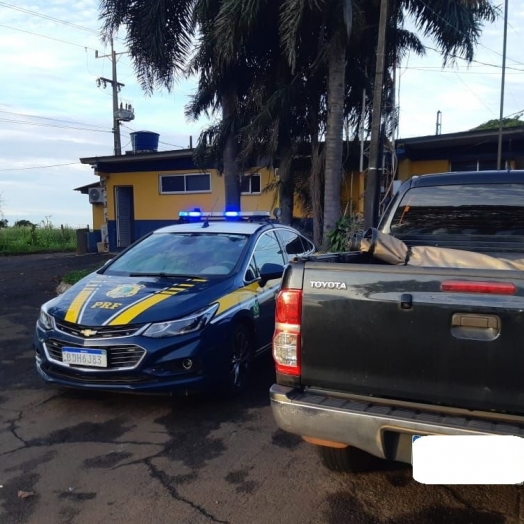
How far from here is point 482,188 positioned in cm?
436

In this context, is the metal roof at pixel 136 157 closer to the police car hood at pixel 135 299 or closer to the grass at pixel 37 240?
the grass at pixel 37 240

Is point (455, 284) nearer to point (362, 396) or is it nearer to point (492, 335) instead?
point (492, 335)

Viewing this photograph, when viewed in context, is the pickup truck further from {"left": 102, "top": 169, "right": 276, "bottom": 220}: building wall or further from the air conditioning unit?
the air conditioning unit

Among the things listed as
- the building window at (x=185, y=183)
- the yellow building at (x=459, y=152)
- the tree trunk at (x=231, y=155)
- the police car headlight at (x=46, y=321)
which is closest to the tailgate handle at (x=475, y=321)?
the police car headlight at (x=46, y=321)

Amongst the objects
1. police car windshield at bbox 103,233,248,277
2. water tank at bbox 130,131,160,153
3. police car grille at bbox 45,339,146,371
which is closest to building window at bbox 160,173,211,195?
water tank at bbox 130,131,160,153

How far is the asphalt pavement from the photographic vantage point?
3014 millimetres

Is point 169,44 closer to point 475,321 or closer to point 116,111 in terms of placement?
point 475,321

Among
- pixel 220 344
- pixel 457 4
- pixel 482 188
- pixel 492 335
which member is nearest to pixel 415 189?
pixel 482 188

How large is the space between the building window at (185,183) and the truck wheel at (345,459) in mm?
15171

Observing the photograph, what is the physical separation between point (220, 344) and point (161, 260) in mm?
1416

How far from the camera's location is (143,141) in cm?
2048

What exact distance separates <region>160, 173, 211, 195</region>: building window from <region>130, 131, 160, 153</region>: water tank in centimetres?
238

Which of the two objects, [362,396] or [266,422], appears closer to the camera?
[362,396]

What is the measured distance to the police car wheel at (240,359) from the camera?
15.4ft
